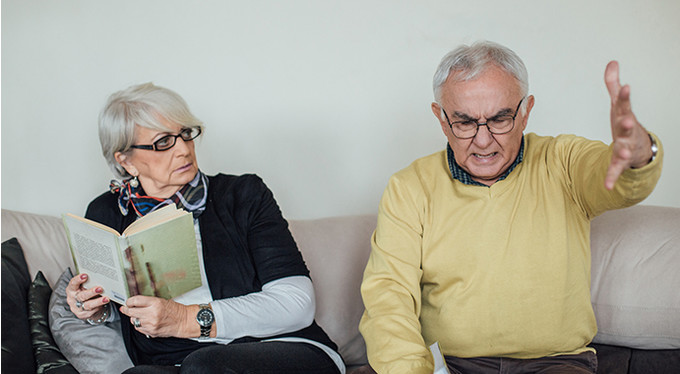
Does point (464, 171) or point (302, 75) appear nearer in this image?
point (464, 171)

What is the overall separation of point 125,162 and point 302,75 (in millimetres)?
960

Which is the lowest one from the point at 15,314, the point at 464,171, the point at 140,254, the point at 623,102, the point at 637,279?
the point at 637,279

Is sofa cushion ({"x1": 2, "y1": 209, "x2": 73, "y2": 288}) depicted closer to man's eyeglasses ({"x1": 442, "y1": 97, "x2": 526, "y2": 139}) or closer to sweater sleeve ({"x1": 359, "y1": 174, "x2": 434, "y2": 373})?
sweater sleeve ({"x1": 359, "y1": 174, "x2": 434, "y2": 373})

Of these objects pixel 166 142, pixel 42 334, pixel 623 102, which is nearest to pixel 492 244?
pixel 623 102

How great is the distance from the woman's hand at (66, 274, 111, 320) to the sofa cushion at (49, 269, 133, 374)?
0.15 feet

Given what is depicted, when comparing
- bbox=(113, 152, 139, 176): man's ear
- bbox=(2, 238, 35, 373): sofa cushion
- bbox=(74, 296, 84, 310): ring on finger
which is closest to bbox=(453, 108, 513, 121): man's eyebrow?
bbox=(113, 152, 139, 176): man's ear

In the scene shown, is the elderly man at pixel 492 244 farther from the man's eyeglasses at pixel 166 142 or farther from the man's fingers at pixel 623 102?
the man's eyeglasses at pixel 166 142

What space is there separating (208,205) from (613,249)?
4.23 feet

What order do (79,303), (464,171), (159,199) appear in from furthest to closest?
1. (159,199)
2. (79,303)
3. (464,171)

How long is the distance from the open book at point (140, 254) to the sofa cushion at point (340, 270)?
1.91 ft

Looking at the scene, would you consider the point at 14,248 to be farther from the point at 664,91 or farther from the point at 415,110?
the point at 664,91

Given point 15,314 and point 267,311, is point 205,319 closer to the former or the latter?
point 267,311

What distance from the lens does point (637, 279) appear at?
212 cm

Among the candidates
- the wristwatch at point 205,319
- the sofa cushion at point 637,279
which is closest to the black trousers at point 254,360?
the wristwatch at point 205,319
